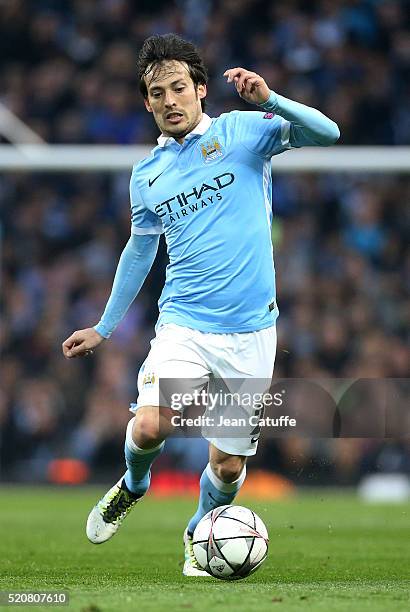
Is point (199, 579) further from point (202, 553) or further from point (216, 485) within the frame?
point (216, 485)

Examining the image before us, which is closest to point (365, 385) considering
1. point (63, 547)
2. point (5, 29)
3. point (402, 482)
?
point (402, 482)

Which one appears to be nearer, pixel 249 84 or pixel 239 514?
pixel 249 84

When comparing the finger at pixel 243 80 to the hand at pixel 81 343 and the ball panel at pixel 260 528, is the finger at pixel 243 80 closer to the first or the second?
the hand at pixel 81 343

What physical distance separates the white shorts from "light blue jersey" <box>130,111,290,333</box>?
49 millimetres

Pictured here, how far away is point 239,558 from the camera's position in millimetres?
4871

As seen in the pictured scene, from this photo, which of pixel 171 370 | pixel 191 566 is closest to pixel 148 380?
pixel 171 370

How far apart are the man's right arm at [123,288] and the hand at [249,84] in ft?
3.20

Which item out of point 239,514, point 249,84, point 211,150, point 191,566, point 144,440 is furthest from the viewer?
point 191,566

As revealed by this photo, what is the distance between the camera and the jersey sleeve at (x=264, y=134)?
5.21 metres

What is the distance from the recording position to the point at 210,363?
5.21 metres

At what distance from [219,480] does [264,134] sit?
1.49 m

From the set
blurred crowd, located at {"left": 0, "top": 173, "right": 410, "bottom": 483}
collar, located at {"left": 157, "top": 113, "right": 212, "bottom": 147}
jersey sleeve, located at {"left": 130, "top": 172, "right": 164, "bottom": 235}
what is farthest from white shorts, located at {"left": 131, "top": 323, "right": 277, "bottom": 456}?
blurred crowd, located at {"left": 0, "top": 173, "right": 410, "bottom": 483}

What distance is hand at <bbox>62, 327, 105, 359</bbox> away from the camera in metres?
5.51

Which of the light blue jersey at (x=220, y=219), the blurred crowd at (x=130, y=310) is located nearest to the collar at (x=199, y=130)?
the light blue jersey at (x=220, y=219)
